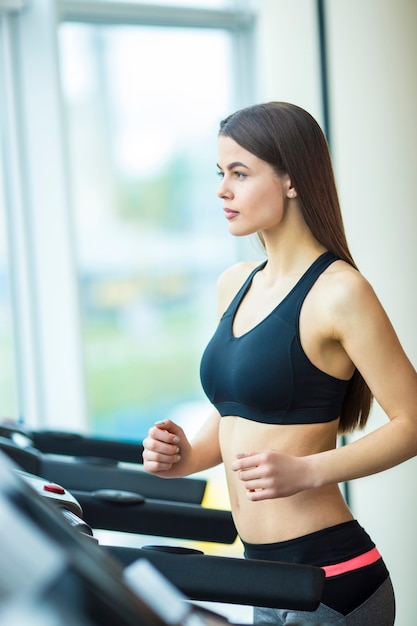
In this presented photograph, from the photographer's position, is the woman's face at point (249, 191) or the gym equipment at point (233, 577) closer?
the gym equipment at point (233, 577)

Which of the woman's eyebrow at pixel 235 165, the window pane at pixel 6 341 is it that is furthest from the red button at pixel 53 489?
the window pane at pixel 6 341

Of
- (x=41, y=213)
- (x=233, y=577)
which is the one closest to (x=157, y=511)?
(x=233, y=577)

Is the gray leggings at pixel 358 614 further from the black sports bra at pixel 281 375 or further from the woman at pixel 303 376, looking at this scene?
the black sports bra at pixel 281 375

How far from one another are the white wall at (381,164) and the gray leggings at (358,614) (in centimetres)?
99

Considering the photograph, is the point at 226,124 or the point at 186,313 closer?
the point at 226,124

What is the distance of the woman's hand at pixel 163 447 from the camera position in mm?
1671

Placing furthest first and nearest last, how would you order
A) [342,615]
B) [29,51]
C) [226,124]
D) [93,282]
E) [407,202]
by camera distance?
[93,282] < [29,51] < [407,202] < [226,124] < [342,615]

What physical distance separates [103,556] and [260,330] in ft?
2.65

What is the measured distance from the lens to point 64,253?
394 cm

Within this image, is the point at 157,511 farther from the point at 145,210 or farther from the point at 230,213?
the point at 145,210

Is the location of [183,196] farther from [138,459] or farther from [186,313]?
[138,459]

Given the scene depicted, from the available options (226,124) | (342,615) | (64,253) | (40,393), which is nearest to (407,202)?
(226,124)

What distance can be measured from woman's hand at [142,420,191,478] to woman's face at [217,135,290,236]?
39 cm

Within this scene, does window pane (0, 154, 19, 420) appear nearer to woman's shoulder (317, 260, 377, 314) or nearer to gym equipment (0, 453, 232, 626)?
woman's shoulder (317, 260, 377, 314)
